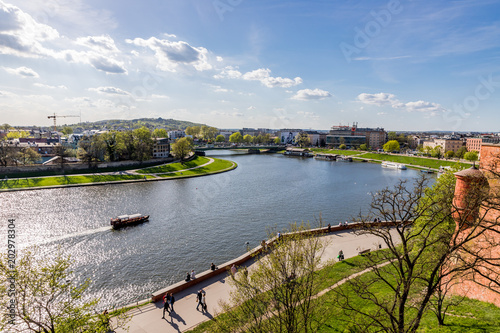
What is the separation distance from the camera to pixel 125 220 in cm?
3941

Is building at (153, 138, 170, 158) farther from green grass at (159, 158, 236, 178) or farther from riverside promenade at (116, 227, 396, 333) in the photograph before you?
riverside promenade at (116, 227, 396, 333)

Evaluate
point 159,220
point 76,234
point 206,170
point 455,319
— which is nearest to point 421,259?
point 455,319

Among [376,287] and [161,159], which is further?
[161,159]

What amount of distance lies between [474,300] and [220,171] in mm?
78802

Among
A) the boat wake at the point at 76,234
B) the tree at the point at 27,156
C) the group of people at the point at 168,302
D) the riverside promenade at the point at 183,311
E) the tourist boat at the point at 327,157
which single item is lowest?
the boat wake at the point at 76,234

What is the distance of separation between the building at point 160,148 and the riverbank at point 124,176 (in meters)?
12.5

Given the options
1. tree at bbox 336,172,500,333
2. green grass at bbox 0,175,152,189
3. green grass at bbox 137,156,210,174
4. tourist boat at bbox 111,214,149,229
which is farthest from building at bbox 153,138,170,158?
tree at bbox 336,172,500,333

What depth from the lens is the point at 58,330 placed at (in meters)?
12.0

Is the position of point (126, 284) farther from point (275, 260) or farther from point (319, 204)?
point (319, 204)

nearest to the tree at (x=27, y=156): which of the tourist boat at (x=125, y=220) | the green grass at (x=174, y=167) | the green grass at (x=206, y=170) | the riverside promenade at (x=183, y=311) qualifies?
the green grass at (x=174, y=167)

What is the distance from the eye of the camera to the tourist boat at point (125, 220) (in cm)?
3862

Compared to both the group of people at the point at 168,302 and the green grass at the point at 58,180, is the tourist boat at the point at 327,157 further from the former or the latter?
the group of people at the point at 168,302

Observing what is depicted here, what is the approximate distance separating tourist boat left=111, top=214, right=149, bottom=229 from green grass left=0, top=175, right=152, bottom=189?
34153mm

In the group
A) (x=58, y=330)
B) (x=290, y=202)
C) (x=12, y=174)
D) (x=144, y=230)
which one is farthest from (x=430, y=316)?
(x=12, y=174)
